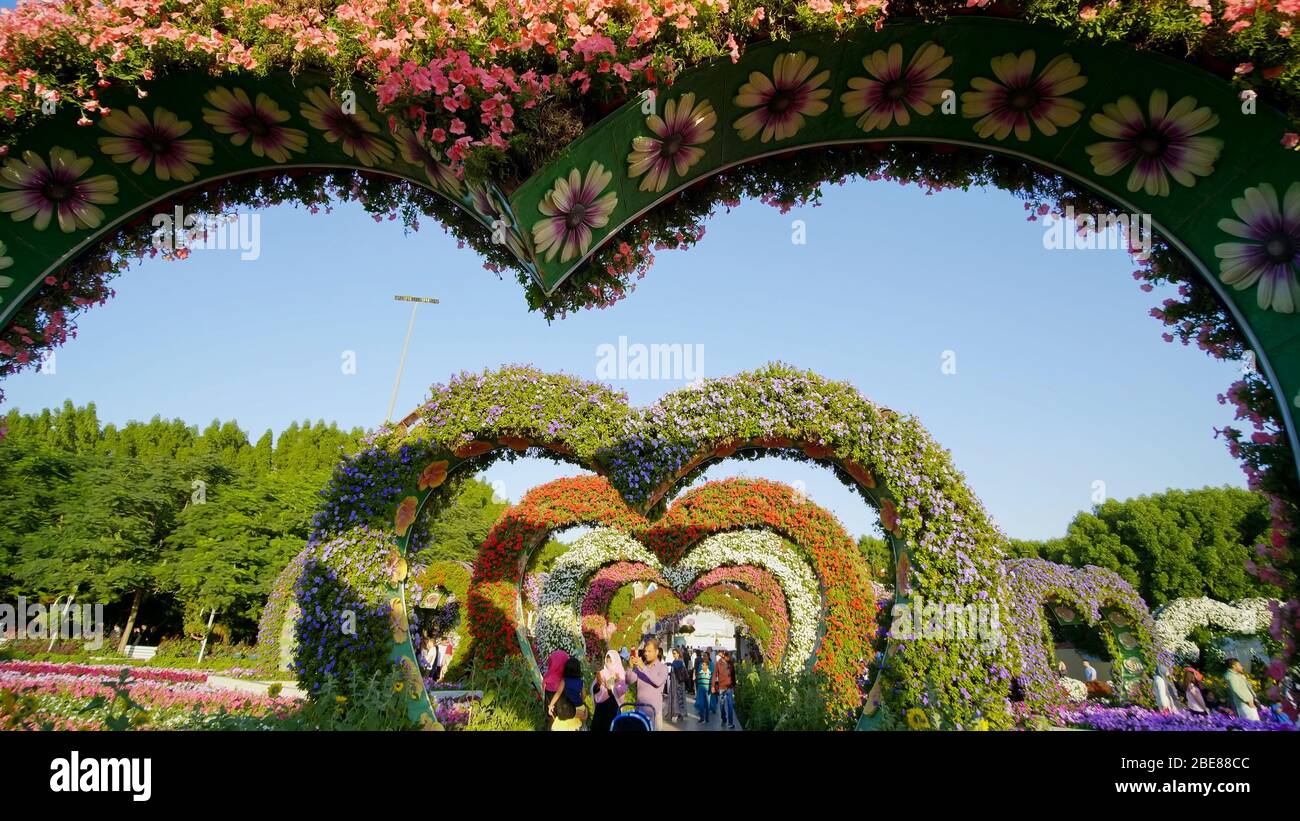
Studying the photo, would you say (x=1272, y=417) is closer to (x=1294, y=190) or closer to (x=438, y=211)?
(x=1294, y=190)

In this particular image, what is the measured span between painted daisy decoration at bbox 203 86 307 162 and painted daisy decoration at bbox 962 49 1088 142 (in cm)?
316

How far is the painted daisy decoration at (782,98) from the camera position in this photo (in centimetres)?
265

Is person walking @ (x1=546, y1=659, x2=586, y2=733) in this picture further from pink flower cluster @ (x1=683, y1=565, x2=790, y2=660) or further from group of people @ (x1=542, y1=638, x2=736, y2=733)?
pink flower cluster @ (x1=683, y1=565, x2=790, y2=660)

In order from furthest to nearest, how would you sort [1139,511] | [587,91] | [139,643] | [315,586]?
[1139,511] < [139,643] < [315,586] < [587,91]

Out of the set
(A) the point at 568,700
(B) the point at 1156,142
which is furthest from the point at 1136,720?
(B) the point at 1156,142

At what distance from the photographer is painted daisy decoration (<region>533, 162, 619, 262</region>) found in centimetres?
254

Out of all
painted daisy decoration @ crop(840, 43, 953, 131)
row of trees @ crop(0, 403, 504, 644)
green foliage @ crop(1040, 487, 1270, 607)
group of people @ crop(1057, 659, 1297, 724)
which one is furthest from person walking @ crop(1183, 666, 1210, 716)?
green foliage @ crop(1040, 487, 1270, 607)

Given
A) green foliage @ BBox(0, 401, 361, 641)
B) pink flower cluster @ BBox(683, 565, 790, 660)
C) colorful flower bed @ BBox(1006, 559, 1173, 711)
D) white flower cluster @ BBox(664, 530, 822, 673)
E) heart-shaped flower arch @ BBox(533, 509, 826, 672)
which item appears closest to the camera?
colorful flower bed @ BBox(1006, 559, 1173, 711)

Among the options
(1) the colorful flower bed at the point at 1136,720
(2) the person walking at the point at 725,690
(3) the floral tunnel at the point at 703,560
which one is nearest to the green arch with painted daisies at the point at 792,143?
(3) the floral tunnel at the point at 703,560

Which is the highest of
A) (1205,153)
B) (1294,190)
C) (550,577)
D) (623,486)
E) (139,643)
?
(1205,153)

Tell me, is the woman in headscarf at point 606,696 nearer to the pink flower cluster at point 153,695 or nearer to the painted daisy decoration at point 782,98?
the pink flower cluster at point 153,695
